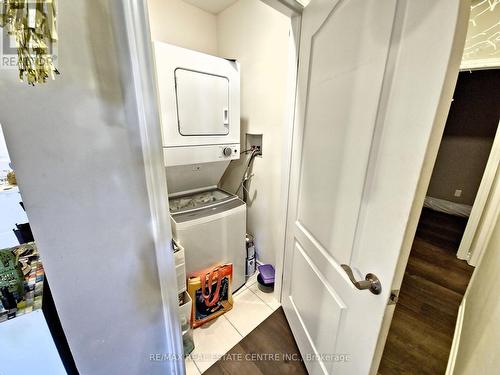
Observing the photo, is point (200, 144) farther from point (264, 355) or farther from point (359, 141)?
point (264, 355)

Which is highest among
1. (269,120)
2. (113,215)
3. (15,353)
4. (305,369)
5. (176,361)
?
(269,120)

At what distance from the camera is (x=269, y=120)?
1.75 meters

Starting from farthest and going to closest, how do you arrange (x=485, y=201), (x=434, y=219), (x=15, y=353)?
1. (x=434, y=219)
2. (x=485, y=201)
3. (x=15, y=353)

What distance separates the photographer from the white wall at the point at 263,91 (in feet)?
5.20

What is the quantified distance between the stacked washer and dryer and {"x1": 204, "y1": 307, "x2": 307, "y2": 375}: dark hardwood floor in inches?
17.9

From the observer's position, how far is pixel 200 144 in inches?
59.3

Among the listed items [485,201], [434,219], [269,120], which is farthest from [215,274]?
[434,219]

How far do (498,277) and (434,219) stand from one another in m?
2.99

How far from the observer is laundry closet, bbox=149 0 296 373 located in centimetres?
135

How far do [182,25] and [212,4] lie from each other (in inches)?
13.3

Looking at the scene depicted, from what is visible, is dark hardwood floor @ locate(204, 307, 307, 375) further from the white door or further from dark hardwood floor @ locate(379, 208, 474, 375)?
dark hardwood floor @ locate(379, 208, 474, 375)

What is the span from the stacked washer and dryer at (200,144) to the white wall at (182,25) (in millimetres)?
611

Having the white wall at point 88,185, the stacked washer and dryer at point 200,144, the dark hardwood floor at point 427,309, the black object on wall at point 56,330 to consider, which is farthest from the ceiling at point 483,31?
the black object on wall at point 56,330

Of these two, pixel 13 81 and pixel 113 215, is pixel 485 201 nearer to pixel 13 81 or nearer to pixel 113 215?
pixel 113 215
